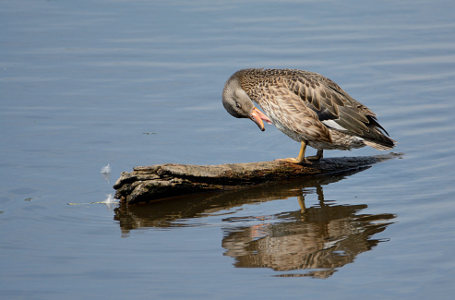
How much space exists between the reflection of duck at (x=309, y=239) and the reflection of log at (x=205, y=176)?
2.31 feet

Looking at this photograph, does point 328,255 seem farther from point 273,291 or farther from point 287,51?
point 287,51

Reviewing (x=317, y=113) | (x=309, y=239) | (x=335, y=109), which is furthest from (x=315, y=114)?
(x=309, y=239)

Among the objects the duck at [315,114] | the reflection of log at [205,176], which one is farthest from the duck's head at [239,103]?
the reflection of log at [205,176]

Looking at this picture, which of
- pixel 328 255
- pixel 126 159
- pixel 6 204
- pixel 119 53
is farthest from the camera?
pixel 119 53

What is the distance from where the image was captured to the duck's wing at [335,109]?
8.38m

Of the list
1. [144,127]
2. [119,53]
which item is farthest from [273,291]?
[119,53]

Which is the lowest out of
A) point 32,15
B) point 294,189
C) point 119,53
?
point 294,189

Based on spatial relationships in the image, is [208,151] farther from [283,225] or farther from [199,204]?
[283,225]

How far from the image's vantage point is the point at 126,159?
29.4 ft

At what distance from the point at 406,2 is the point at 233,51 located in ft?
16.8

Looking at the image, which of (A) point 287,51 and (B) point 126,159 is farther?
(A) point 287,51

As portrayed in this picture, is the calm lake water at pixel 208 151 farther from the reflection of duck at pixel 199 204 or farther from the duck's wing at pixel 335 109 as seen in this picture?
the duck's wing at pixel 335 109

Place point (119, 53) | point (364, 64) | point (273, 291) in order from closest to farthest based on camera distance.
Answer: point (273, 291) < point (364, 64) < point (119, 53)

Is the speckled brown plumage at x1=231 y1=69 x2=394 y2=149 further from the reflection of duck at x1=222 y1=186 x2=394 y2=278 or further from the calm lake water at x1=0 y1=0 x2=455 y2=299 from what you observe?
the reflection of duck at x1=222 y1=186 x2=394 y2=278
